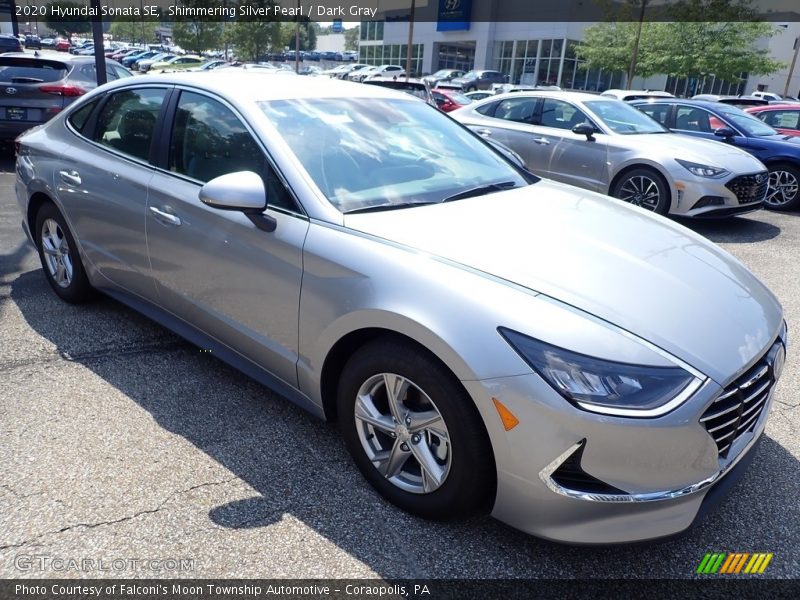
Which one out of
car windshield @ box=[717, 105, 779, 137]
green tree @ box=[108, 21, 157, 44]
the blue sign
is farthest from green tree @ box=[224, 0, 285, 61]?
car windshield @ box=[717, 105, 779, 137]

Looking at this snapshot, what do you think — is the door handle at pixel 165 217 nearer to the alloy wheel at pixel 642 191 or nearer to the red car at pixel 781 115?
the alloy wheel at pixel 642 191

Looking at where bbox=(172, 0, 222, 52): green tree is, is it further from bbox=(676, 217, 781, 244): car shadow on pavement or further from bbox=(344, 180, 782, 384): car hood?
bbox=(344, 180, 782, 384): car hood

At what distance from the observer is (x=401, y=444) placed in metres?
2.42

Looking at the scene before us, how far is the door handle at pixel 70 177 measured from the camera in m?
3.85

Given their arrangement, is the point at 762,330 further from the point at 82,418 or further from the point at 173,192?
the point at 82,418

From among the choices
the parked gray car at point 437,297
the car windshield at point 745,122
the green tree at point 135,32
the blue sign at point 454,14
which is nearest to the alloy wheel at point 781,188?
the car windshield at point 745,122

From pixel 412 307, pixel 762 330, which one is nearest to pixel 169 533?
pixel 412 307

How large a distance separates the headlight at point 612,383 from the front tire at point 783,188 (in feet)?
28.4

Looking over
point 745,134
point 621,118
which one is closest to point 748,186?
point 621,118

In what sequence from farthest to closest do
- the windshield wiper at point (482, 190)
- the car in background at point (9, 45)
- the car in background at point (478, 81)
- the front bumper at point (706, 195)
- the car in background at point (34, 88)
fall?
the car in background at point (478, 81)
the car in background at point (9, 45)
the car in background at point (34, 88)
the front bumper at point (706, 195)
the windshield wiper at point (482, 190)

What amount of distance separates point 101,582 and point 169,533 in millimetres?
281

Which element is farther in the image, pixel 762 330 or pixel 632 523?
pixel 762 330

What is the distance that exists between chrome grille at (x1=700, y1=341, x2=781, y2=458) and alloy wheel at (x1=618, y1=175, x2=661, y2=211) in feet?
18.6

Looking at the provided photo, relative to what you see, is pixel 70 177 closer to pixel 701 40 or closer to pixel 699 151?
pixel 699 151
